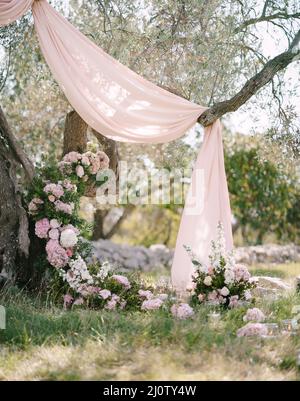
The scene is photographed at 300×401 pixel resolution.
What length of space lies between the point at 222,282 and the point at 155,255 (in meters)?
6.49

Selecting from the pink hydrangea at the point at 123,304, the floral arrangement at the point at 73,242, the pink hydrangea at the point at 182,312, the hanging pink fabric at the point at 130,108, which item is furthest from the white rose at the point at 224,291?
the hanging pink fabric at the point at 130,108

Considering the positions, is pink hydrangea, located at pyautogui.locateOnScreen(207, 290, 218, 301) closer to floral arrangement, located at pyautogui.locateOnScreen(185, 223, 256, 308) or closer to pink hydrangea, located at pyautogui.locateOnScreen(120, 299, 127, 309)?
floral arrangement, located at pyautogui.locateOnScreen(185, 223, 256, 308)

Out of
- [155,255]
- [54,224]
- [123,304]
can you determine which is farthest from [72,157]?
[155,255]

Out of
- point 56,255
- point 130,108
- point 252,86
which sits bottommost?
point 56,255

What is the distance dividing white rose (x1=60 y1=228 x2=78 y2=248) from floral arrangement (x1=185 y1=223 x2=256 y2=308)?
1177mm

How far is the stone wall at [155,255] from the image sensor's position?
11898mm

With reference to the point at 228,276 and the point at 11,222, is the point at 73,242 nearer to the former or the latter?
the point at 11,222

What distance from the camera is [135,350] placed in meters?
4.35

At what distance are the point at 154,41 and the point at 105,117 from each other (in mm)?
1132

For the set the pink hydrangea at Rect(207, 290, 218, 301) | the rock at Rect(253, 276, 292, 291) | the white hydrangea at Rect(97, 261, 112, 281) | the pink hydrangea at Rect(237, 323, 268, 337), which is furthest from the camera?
the rock at Rect(253, 276, 292, 291)

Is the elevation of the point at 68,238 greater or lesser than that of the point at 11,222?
lesser

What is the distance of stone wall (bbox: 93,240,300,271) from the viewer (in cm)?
1190

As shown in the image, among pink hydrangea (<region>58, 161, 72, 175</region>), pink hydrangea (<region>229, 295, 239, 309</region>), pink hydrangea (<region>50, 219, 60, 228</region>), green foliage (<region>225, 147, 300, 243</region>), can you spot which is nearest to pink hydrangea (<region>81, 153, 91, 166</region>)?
pink hydrangea (<region>58, 161, 72, 175</region>)
